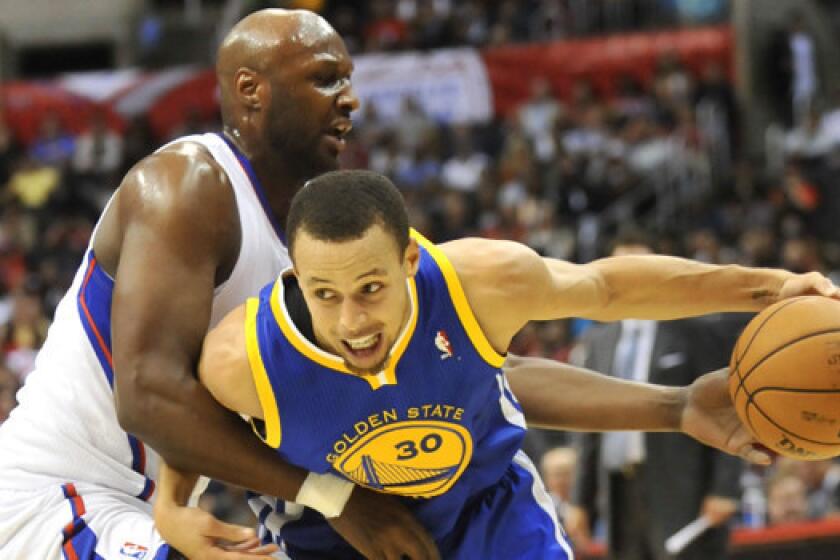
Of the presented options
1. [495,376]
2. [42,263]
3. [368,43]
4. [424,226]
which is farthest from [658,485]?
[368,43]

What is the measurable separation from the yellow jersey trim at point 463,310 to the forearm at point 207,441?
489 millimetres

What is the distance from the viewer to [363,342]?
9.23ft

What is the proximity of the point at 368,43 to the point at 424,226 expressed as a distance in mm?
4312

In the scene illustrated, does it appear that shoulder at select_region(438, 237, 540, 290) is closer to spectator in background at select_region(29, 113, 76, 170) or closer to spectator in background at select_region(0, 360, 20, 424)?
spectator in background at select_region(0, 360, 20, 424)

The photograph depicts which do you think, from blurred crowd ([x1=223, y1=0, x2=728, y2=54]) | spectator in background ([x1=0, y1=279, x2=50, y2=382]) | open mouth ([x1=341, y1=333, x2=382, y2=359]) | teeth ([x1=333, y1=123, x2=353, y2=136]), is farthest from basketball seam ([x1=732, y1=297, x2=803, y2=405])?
blurred crowd ([x1=223, y1=0, x2=728, y2=54])

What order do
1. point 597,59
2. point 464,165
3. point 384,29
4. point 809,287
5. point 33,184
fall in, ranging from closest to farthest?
point 809,287, point 464,165, point 33,184, point 597,59, point 384,29

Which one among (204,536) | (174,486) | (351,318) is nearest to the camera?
(351,318)

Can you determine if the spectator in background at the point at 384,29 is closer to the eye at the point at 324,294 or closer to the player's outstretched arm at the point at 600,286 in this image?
the player's outstretched arm at the point at 600,286

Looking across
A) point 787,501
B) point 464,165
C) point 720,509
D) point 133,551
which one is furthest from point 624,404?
point 464,165

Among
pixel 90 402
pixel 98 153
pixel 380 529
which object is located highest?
pixel 90 402

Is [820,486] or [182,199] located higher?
[182,199]

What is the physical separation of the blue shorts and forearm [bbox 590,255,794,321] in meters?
0.49

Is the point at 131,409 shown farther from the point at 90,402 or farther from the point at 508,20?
the point at 508,20

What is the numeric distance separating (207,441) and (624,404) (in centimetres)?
109
